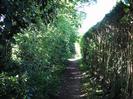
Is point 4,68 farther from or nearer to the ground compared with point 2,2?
nearer to the ground

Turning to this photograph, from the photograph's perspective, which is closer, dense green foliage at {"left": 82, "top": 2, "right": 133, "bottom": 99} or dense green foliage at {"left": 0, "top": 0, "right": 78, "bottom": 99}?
dense green foliage at {"left": 0, "top": 0, "right": 78, "bottom": 99}

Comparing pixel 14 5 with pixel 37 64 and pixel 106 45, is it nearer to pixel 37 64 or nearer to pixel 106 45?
pixel 37 64

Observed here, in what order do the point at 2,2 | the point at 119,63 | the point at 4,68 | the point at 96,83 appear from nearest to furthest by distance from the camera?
1. the point at 2,2
2. the point at 4,68
3. the point at 119,63
4. the point at 96,83

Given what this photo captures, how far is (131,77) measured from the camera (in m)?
7.16

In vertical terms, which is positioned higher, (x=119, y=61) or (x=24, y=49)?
(x=24, y=49)

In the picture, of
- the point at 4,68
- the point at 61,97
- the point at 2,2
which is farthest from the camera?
the point at 61,97

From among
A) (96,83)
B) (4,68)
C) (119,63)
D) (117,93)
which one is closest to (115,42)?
(119,63)

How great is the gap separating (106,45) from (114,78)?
250 centimetres

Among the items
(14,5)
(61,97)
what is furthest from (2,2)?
(61,97)

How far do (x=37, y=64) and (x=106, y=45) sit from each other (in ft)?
9.78

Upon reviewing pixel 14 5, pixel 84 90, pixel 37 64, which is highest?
pixel 14 5

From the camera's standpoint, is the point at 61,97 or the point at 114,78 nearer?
the point at 114,78

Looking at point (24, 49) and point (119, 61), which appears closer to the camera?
point (119, 61)

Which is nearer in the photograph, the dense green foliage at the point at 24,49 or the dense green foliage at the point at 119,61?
the dense green foliage at the point at 24,49
